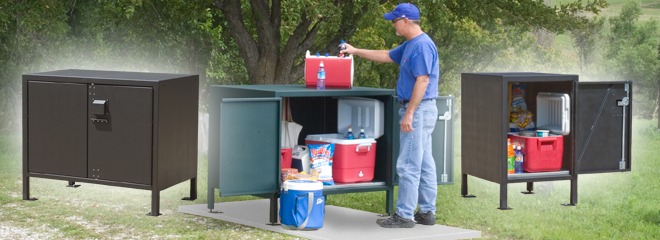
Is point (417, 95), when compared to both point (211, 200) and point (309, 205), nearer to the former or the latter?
point (309, 205)

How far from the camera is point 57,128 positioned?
34.8ft

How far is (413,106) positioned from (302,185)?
1121 mm

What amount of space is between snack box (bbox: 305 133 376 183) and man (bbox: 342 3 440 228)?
557 mm

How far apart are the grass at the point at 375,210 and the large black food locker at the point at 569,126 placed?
0.33 metres

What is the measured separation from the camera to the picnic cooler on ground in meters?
9.99

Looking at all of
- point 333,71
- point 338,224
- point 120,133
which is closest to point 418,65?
point 333,71

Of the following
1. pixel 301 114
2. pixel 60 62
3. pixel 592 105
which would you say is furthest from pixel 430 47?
pixel 60 62

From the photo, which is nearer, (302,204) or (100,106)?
(302,204)

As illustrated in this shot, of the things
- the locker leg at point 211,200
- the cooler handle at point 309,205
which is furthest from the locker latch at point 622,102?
the locker leg at point 211,200

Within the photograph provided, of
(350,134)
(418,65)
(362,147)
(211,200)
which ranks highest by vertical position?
(418,65)

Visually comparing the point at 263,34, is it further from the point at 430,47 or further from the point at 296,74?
the point at 430,47

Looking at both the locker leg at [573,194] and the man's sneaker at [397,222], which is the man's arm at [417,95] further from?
the locker leg at [573,194]

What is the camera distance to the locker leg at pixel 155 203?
10180 millimetres

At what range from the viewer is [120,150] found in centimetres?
1023
